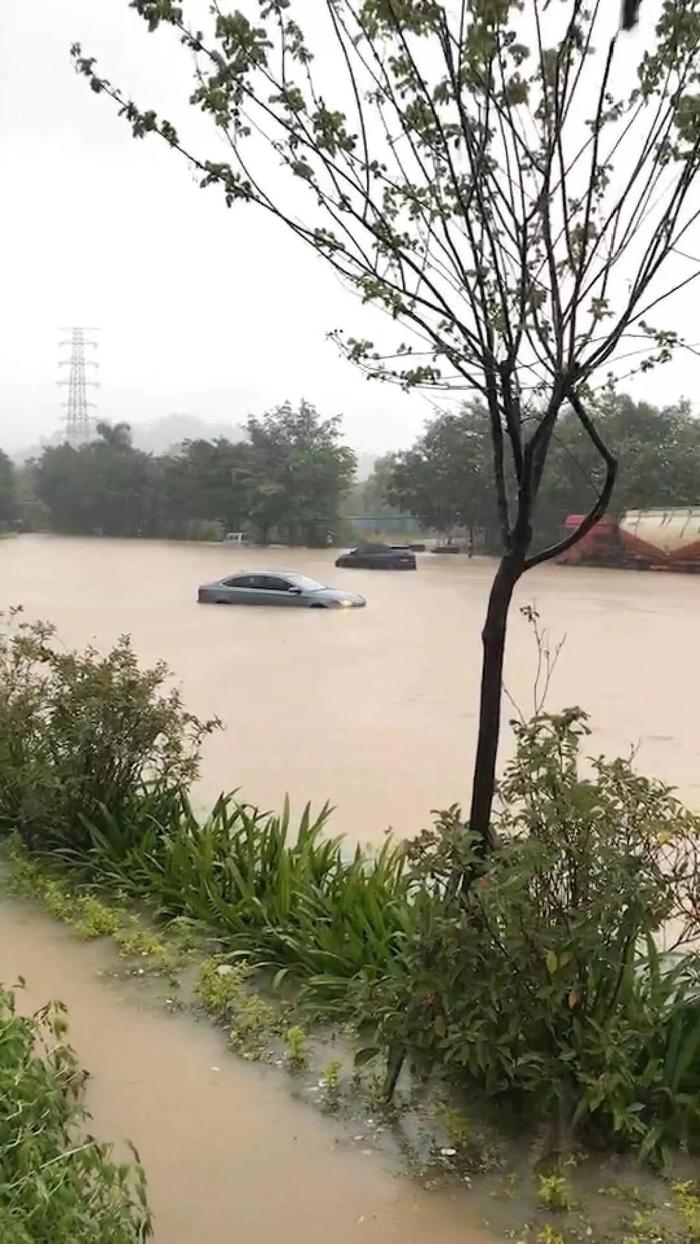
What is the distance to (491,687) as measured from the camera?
186 cm

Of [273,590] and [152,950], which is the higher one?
[273,590]

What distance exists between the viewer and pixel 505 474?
1.98m

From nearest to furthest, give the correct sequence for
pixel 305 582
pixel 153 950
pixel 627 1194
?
1. pixel 627 1194
2. pixel 153 950
3. pixel 305 582

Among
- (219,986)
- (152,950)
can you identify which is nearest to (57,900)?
(152,950)

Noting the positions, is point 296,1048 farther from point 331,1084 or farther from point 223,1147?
point 223,1147

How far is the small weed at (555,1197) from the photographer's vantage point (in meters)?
1.37

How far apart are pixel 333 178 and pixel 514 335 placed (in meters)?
0.45

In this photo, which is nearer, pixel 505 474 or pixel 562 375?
pixel 562 375

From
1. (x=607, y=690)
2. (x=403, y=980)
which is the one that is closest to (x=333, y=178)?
(x=403, y=980)

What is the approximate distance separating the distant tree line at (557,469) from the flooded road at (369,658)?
0.19m

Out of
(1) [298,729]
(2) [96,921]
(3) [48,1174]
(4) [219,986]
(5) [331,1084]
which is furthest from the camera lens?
(1) [298,729]

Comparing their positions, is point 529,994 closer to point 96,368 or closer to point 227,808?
point 227,808

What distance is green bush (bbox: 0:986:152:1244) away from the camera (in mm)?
995

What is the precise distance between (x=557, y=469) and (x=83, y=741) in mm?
1264
